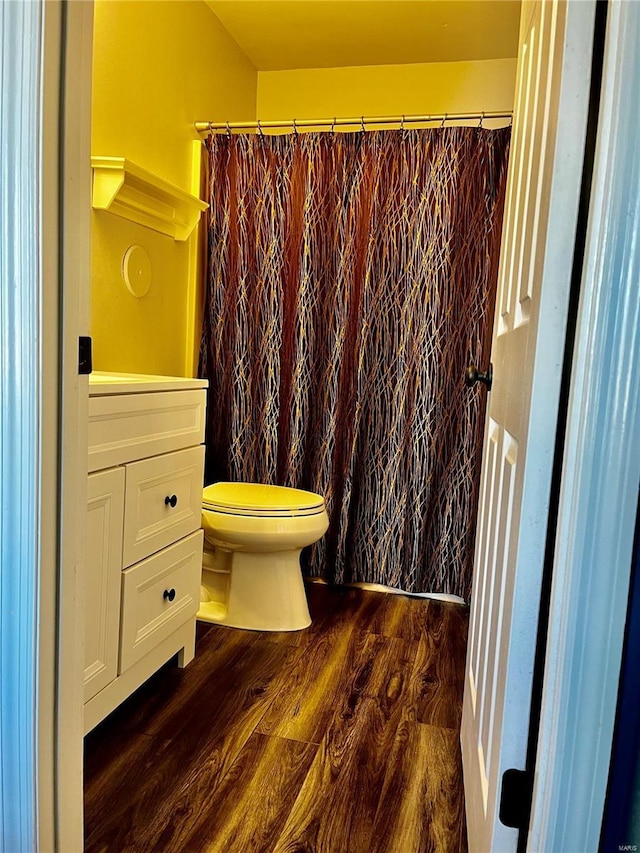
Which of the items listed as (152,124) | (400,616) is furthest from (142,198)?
(400,616)

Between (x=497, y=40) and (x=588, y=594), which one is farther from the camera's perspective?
(x=497, y=40)

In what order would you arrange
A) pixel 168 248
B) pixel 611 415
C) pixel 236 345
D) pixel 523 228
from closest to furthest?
pixel 611 415, pixel 523 228, pixel 168 248, pixel 236 345

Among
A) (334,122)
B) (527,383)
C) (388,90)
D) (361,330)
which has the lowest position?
(527,383)

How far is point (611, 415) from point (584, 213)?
253 millimetres

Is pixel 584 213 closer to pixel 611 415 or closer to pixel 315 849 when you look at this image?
pixel 611 415

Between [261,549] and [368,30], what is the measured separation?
215 centimetres

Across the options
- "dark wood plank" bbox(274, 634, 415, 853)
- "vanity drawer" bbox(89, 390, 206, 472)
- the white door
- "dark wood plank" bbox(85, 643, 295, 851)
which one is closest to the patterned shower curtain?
"dark wood plank" bbox(274, 634, 415, 853)

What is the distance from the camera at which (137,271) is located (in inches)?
87.4

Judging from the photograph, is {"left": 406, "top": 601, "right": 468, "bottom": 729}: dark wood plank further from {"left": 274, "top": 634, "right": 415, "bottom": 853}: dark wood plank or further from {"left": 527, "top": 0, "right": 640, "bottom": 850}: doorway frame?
{"left": 527, "top": 0, "right": 640, "bottom": 850}: doorway frame

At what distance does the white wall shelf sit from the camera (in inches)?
73.4

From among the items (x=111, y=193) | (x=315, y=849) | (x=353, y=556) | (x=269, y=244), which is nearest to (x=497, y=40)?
(x=269, y=244)

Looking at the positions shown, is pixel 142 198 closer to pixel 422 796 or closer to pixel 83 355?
pixel 83 355

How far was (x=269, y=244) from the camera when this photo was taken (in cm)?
256

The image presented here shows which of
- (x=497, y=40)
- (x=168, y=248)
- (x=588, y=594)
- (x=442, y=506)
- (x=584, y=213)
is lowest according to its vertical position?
(x=442, y=506)
